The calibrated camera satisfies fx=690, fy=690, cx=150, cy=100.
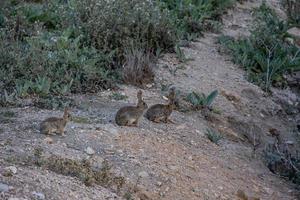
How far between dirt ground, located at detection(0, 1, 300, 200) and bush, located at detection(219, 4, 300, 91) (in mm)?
695

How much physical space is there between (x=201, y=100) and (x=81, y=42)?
1701mm

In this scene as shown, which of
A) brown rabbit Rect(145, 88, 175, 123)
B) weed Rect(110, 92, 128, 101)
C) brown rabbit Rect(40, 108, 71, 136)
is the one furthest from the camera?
weed Rect(110, 92, 128, 101)

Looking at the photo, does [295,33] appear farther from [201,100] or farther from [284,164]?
[284,164]

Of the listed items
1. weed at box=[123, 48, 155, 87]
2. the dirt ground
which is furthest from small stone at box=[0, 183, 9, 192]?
weed at box=[123, 48, 155, 87]

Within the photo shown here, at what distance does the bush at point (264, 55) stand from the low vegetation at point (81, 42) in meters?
0.68

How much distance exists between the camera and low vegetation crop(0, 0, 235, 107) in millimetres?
7324

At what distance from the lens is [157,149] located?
6090 millimetres

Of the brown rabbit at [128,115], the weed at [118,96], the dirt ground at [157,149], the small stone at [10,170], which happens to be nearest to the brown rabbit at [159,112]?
the dirt ground at [157,149]

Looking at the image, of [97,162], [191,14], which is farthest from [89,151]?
[191,14]

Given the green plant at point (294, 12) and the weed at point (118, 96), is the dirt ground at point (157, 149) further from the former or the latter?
the green plant at point (294, 12)

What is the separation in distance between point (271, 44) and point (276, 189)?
3.77 m

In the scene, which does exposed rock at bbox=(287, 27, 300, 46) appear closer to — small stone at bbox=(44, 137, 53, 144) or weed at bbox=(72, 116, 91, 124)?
weed at bbox=(72, 116, 91, 124)

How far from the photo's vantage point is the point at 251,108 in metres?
8.26

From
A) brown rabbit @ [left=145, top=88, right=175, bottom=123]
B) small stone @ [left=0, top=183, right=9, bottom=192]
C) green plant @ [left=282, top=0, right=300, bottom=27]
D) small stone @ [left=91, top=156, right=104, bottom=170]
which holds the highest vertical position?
small stone @ [left=0, top=183, right=9, bottom=192]
